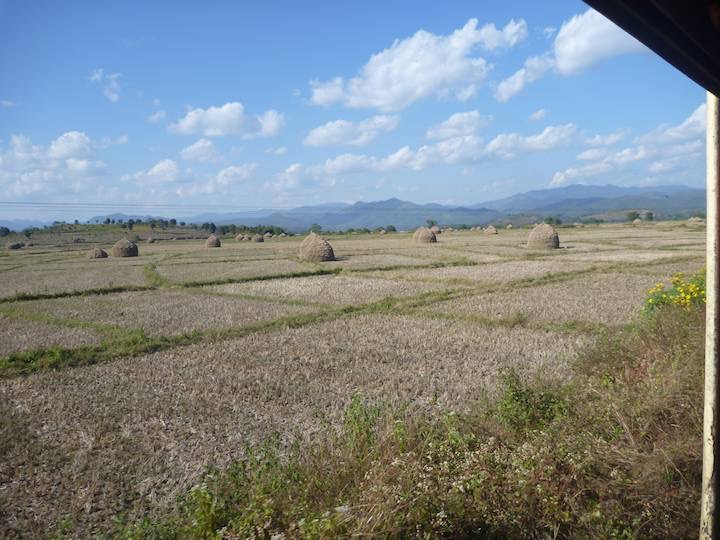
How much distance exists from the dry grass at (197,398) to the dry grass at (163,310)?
2035 millimetres

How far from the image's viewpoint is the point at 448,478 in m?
3.41

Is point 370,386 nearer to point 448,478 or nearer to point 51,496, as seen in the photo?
point 448,478

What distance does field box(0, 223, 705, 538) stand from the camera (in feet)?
14.9

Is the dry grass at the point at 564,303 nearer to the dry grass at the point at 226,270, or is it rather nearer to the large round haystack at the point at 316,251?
the dry grass at the point at 226,270

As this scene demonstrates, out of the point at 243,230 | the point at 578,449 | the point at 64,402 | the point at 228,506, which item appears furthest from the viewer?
the point at 243,230

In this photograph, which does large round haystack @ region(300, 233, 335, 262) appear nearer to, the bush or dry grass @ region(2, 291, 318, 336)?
dry grass @ region(2, 291, 318, 336)

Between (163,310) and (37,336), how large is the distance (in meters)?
3.25

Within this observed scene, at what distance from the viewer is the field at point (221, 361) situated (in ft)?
14.9

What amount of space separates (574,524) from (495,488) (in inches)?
19.7

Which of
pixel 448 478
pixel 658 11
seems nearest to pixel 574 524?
pixel 448 478

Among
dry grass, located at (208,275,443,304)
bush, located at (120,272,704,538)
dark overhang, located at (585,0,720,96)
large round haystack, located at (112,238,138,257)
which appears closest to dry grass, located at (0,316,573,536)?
bush, located at (120,272,704,538)

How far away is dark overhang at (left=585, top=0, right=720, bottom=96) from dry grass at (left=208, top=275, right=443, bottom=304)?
1211 centimetres

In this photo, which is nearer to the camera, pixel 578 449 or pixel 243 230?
pixel 578 449

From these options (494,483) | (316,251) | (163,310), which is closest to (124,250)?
(316,251)
